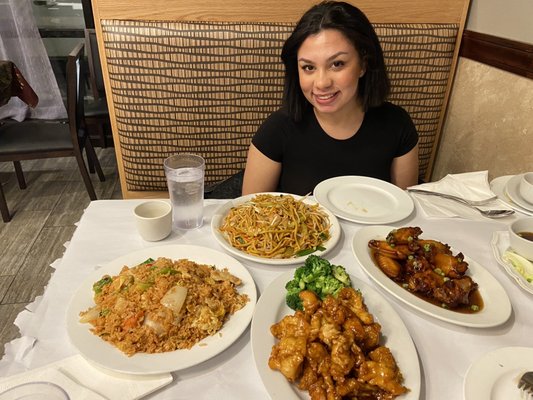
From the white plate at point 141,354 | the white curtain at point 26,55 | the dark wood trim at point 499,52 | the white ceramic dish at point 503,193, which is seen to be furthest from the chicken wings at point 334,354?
the white curtain at point 26,55

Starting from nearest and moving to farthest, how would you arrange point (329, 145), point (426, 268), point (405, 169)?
point (426, 268)
point (329, 145)
point (405, 169)

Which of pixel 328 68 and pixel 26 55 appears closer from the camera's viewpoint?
pixel 328 68

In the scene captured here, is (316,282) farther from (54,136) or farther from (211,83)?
(54,136)

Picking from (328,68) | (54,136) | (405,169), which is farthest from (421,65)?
(54,136)

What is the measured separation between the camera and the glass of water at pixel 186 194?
4.36 feet

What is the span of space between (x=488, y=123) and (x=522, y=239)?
1.47m

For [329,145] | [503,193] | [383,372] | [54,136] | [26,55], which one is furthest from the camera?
[26,55]

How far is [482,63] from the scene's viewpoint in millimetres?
2398

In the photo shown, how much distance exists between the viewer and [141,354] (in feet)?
2.81

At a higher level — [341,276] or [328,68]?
[328,68]

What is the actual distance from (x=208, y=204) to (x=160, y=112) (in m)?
1.20

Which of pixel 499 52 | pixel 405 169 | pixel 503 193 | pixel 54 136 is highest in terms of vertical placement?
pixel 499 52

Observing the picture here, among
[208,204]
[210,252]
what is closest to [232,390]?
[210,252]

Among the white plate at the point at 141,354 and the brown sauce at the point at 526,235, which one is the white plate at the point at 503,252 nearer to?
the brown sauce at the point at 526,235
